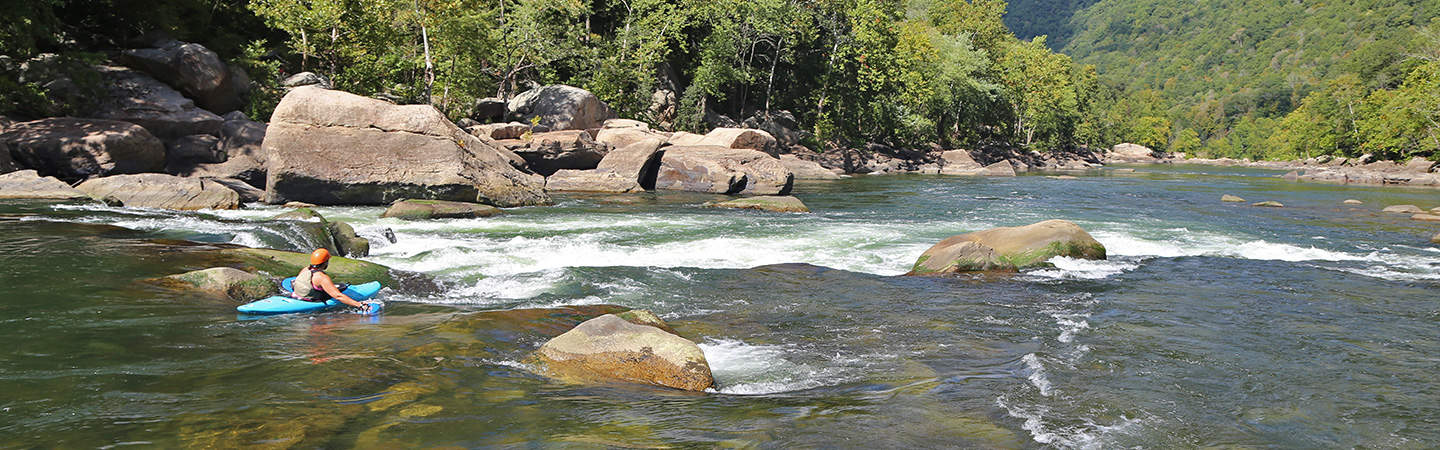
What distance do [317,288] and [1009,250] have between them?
31.8 feet

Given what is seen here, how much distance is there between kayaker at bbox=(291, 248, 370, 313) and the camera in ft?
28.6

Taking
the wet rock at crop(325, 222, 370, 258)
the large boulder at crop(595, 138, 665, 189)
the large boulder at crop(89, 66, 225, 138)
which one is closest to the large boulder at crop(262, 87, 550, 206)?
the large boulder at crop(89, 66, 225, 138)

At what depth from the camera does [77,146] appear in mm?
17953

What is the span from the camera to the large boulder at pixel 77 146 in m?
17.8

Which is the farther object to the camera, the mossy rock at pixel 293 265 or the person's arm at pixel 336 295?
the mossy rock at pixel 293 265

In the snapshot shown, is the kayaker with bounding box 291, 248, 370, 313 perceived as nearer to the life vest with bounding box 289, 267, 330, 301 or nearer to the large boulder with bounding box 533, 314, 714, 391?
the life vest with bounding box 289, 267, 330, 301

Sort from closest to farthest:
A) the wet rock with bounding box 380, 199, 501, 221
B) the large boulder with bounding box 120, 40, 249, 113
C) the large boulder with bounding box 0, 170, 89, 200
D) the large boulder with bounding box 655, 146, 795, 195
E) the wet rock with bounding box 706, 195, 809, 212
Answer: the large boulder with bounding box 0, 170, 89, 200, the wet rock with bounding box 380, 199, 501, 221, the wet rock with bounding box 706, 195, 809, 212, the large boulder with bounding box 120, 40, 249, 113, the large boulder with bounding box 655, 146, 795, 195

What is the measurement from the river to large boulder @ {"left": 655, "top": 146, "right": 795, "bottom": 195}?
1189 cm

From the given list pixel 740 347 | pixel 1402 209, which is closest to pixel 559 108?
pixel 740 347

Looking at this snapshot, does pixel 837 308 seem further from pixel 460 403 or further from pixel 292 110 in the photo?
pixel 292 110

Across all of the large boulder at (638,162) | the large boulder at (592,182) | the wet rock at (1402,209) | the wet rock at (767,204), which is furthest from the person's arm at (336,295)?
the wet rock at (1402,209)

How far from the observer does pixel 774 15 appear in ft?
146

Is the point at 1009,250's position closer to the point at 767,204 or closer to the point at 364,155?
the point at 767,204

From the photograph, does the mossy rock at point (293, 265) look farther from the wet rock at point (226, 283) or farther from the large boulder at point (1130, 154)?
the large boulder at point (1130, 154)
